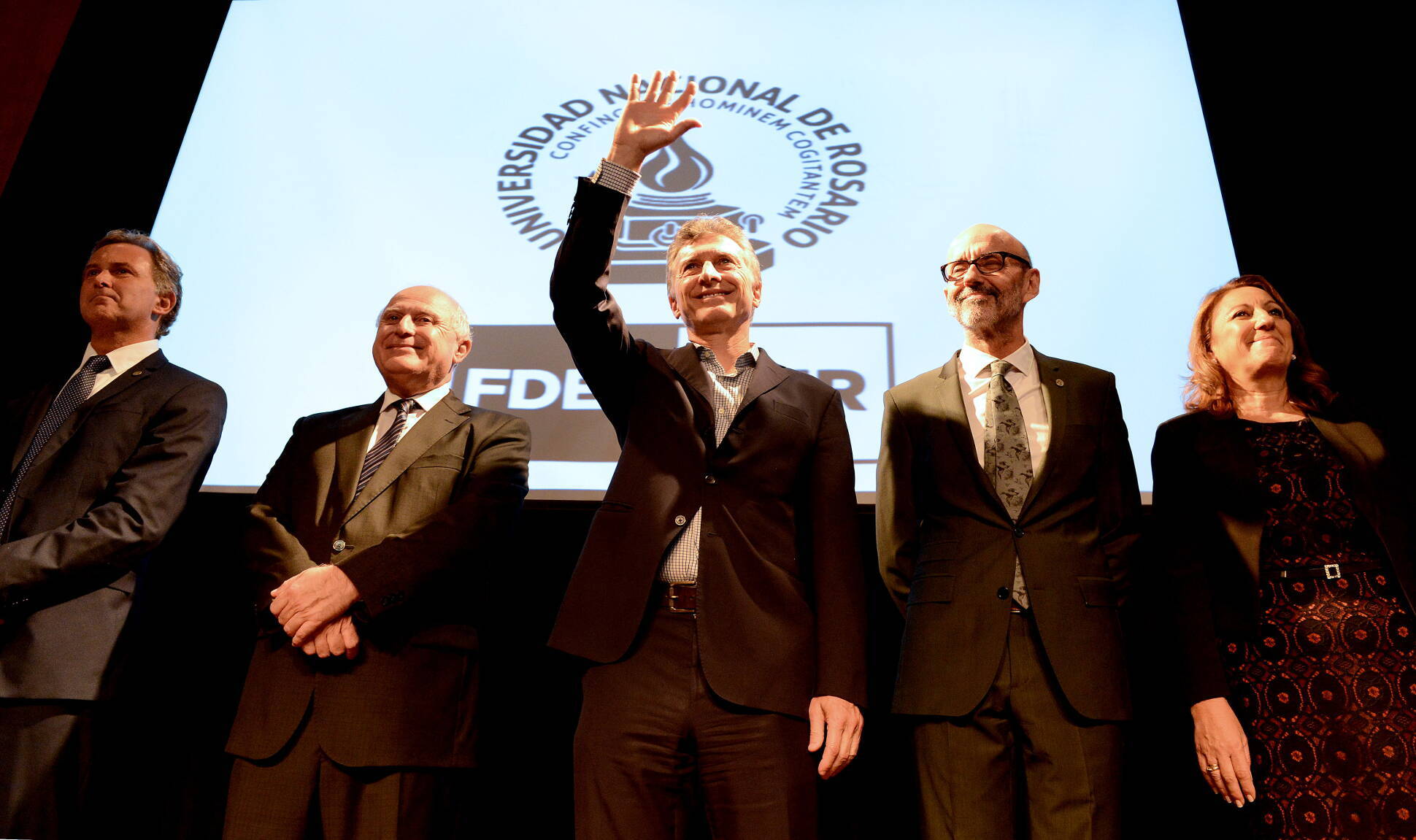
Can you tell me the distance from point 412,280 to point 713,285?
1.22 metres

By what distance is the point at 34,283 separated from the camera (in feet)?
10.6

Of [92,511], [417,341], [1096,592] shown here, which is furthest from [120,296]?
[1096,592]

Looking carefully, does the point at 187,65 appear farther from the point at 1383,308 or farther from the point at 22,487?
the point at 1383,308

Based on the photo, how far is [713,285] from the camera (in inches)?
76.6

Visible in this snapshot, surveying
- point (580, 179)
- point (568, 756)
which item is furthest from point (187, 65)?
point (568, 756)

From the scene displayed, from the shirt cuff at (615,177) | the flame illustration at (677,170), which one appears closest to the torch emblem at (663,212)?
the flame illustration at (677,170)

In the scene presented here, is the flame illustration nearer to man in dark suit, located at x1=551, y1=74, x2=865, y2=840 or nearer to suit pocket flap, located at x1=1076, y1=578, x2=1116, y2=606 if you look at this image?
man in dark suit, located at x1=551, y1=74, x2=865, y2=840

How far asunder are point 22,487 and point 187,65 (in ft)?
6.49

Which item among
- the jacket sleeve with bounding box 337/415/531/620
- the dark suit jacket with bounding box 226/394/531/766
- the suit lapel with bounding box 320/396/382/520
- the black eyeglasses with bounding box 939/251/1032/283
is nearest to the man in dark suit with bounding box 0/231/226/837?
the dark suit jacket with bounding box 226/394/531/766

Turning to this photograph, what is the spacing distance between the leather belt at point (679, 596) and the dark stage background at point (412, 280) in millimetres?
523

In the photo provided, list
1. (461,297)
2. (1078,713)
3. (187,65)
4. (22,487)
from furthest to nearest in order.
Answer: (187,65) < (461,297) < (22,487) < (1078,713)

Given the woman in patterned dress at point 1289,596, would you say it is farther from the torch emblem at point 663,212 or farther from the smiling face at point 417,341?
the smiling face at point 417,341

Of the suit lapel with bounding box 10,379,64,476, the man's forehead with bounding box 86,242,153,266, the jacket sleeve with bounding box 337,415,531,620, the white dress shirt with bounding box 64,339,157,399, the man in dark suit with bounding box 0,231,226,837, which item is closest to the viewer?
the jacket sleeve with bounding box 337,415,531,620

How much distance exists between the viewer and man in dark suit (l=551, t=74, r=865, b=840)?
1572 millimetres
